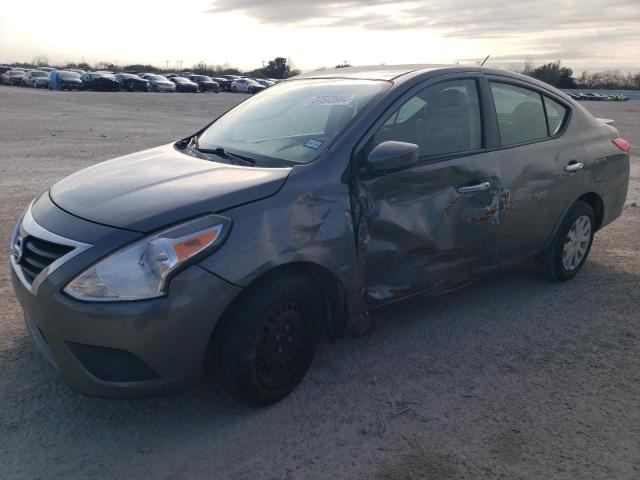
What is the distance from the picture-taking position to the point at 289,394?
327 cm

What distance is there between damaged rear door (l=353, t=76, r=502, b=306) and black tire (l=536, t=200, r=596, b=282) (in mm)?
870

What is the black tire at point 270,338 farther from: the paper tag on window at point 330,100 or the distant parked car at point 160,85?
the distant parked car at point 160,85

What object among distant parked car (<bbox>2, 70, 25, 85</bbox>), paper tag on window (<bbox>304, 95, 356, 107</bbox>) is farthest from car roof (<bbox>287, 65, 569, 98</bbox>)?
distant parked car (<bbox>2, 70, 25, 85</bbox>)

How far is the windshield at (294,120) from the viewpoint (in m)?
3.56

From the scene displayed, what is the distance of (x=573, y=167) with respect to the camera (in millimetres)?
4703

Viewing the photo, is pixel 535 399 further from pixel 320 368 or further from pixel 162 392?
pixel 162 392

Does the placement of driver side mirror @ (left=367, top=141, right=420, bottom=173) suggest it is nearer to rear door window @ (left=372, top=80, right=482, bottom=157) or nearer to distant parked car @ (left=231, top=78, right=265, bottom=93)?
rear door window @ (left=372, top=80, right=482, bottom=157)

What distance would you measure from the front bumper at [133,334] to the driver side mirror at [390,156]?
1.10 metres

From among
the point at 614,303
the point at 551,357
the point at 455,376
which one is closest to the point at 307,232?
the point at 455,376

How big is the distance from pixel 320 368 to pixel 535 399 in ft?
3.97

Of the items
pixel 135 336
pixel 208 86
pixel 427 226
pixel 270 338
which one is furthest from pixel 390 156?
pixel 208 86

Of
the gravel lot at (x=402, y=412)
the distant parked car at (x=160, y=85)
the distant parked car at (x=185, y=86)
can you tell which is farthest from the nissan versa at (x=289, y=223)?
the distant parked car at (x=185, y=86)

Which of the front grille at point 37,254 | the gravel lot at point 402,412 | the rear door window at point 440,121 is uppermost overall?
the rear door window at point 440,121

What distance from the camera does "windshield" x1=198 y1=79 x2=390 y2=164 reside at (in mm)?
3559
